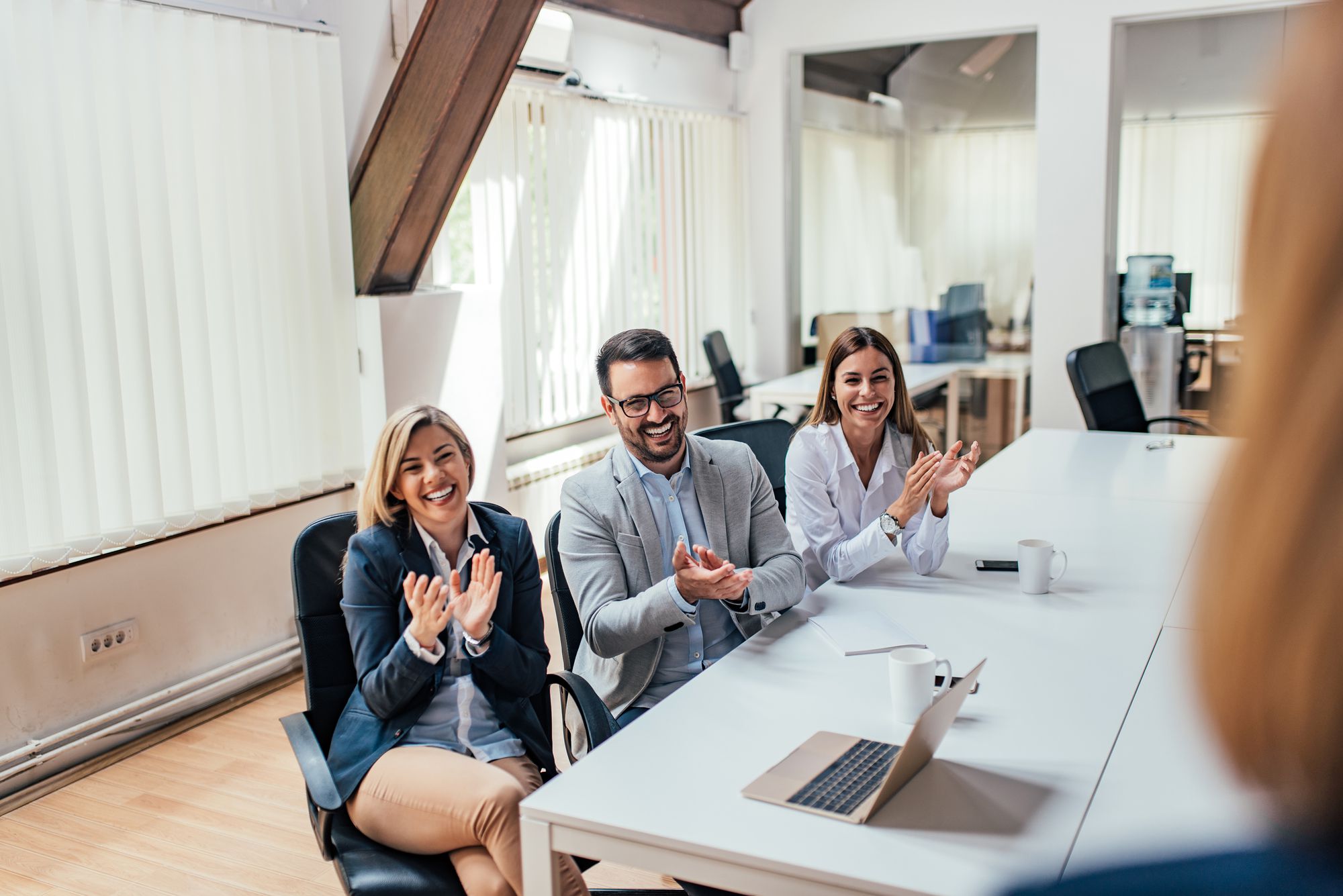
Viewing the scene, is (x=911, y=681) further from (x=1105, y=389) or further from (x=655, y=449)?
(x=1105, y=389)

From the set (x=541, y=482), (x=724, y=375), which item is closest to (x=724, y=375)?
(x=724, y=375)

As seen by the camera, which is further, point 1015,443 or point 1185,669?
point 1015,443

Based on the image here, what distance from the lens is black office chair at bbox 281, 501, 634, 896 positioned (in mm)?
2061

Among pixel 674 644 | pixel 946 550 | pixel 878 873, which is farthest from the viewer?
pixel 946 550

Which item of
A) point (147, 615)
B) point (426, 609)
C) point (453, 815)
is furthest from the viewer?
point (147, 615)

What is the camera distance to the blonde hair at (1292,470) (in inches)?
17.4

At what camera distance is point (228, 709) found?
4051 millimetres

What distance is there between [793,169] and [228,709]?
16.3 feet

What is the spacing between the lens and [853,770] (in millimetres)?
1778

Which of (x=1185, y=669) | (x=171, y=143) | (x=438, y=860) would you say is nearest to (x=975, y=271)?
(x=171, y=143)

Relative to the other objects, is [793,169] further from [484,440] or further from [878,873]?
[878,873]

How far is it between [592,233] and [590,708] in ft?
13.6

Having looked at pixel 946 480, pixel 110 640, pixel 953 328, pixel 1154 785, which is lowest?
pixel 110 640

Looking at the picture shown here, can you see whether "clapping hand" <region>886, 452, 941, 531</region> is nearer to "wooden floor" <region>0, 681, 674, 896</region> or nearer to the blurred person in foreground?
"wooden floor" <region>0, 681, 674, 896</region>
